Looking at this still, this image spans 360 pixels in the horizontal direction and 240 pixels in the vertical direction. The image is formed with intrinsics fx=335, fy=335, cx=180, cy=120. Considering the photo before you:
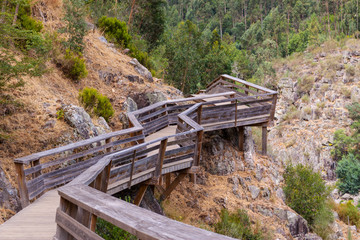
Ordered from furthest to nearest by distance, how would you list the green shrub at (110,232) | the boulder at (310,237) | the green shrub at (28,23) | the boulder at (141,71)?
the boulder at (141,71) → the boulder at (310,237) → the green shrub at (28,23) → the green shrub at (110,232)

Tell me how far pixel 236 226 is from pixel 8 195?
627 cm

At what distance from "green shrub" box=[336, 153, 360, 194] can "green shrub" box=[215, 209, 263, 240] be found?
29.5 m

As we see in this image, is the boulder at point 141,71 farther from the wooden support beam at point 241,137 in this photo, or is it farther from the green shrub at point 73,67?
the wooden support beam at point 241,137

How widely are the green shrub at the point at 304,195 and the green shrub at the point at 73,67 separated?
30.6ft

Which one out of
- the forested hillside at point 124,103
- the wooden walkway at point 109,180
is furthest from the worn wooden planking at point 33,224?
the forested hillside at point 124,103

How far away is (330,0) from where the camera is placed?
68188mm

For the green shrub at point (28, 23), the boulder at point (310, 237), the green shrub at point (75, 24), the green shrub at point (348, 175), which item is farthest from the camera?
the green shrub at point (348, 175)

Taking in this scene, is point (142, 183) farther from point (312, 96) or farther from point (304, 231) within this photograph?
point (312, 96)

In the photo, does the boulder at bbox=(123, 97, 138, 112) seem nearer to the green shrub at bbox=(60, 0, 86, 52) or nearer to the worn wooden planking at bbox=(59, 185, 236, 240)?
the green shrub at bbox=(60, 0, 86, 52)

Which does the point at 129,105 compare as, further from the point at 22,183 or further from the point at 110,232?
the point at 110,232

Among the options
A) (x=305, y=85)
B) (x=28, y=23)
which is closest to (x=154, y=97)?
(x=28, y=23)

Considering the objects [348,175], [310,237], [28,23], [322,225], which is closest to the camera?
[28,23]

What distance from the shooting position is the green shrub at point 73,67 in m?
11.7

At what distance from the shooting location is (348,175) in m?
35.7
